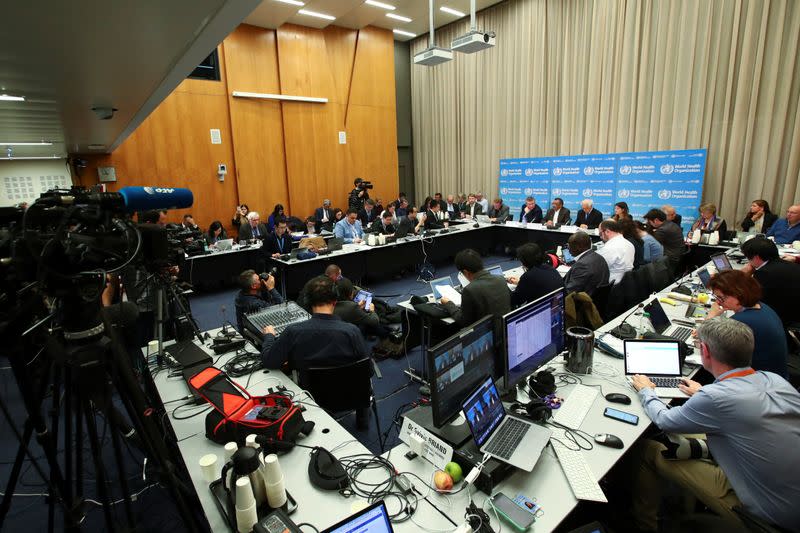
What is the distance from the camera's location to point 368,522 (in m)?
1.24

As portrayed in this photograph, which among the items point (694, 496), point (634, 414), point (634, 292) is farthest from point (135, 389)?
point (634, 292)

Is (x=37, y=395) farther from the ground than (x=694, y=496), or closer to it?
farther from the ground

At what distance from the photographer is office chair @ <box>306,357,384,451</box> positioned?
247 cm

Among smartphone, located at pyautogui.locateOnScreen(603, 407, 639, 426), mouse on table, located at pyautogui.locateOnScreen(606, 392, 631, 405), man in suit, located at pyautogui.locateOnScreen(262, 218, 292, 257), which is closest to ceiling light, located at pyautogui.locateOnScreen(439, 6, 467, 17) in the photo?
man in suit, located at pyautogui.locateOnScreen(262, 218, 292, 257)

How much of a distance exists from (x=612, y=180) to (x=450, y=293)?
6.15 metres

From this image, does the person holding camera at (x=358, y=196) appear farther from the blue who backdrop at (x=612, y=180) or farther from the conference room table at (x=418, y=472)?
the conference room table at (x=418, y=472)

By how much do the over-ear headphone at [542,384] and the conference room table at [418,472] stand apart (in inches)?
3.5

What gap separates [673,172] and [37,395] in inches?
352

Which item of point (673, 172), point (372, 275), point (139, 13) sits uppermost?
point (139, 13)

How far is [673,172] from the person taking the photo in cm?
754

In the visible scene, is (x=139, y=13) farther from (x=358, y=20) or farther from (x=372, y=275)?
(x=358, y=20)

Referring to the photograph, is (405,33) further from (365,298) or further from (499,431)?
(499,431)

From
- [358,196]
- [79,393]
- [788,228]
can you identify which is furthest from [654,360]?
[358,196]

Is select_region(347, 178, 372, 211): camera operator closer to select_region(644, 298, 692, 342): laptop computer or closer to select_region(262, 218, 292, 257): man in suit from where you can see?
select_region(262, 218, 292, 257): man in suit
